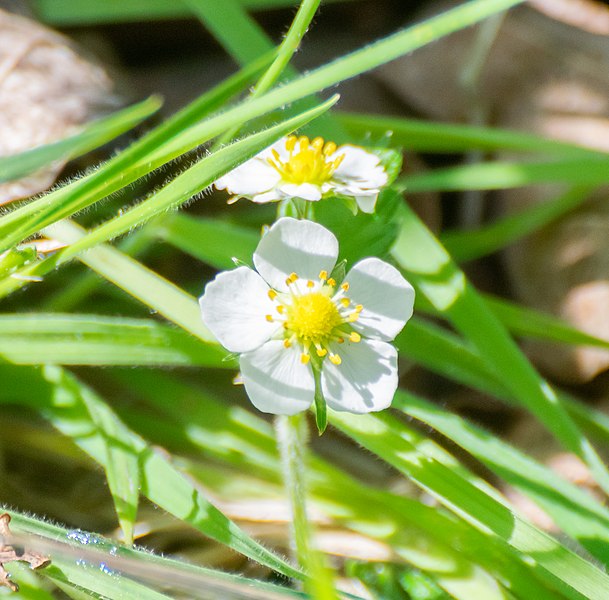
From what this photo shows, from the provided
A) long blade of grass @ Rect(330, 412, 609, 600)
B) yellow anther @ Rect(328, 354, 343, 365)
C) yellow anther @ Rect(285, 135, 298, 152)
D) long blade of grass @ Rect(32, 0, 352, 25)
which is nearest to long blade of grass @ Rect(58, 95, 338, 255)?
yellow anther @ Rect(285, 135, 298, 152)

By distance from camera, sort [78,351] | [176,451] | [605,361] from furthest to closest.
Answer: [605,361]
[176,451]
[78,351]

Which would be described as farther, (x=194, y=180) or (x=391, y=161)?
(x=391, y=161)

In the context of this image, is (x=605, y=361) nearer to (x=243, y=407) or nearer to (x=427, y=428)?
(x=427, y=428)

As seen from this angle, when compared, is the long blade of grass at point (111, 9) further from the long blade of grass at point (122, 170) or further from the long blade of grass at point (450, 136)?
the long blade of grass at point (122, 170)

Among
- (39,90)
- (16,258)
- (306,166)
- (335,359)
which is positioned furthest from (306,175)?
(39,90)

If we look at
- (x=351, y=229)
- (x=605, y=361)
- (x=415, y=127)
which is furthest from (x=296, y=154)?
(x=605, y=361)

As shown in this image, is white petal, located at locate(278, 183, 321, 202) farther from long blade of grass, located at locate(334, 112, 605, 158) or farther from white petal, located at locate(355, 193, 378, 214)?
long blade of grass, located at locate(334, 112, 605, 158)

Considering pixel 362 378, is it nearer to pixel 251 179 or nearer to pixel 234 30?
pixel 251 179
